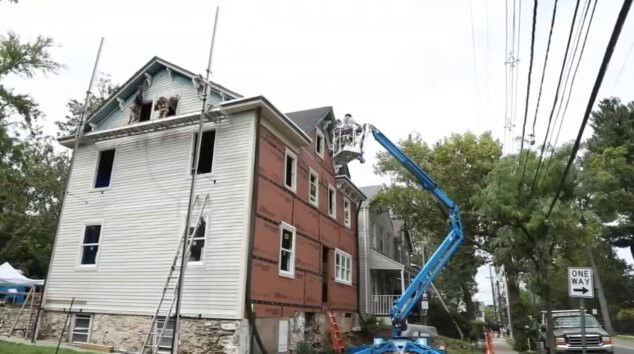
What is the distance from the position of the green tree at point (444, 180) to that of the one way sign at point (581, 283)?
15.9 meters

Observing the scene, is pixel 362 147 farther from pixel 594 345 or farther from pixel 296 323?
pixel 594 345

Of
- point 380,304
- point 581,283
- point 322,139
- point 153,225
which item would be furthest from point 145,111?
point 380,304

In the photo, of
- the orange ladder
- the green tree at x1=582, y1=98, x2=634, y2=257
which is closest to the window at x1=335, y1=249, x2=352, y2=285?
the orange ladder

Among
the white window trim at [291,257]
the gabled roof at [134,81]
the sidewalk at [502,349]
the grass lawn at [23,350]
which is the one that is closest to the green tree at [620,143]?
the sidewalk at [502,349]

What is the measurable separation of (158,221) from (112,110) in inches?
226

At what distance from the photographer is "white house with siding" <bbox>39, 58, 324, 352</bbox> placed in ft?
47.1

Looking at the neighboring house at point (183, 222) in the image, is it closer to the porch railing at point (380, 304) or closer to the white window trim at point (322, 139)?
the white window trim at point (322, 139)

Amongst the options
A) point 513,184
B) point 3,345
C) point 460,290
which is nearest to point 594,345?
point 513,184

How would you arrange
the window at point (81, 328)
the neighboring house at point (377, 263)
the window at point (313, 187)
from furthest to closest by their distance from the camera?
1. the neighboring house at point (377, 263)
2. the window at point (313, 187)
3. the window at point (81, 328)

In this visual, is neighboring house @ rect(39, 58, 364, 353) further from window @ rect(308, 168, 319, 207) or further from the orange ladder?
the orange ladder

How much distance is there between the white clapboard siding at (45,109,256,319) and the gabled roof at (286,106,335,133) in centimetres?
515

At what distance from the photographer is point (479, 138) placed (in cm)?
2867

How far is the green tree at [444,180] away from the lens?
91.7 feet

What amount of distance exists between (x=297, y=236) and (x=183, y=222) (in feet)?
14.7
